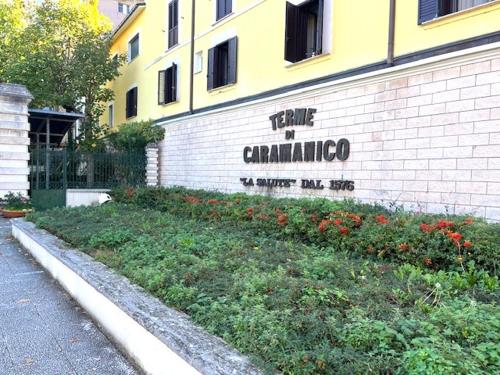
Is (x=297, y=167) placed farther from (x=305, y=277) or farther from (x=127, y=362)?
(x=127, y=362)

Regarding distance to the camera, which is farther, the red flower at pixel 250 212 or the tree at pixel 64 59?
the tree at pixel 64 59

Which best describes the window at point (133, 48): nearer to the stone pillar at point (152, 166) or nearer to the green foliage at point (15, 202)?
the stone pillar at point (152, 166)

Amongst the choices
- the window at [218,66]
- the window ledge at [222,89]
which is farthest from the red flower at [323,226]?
the window at [218,66]

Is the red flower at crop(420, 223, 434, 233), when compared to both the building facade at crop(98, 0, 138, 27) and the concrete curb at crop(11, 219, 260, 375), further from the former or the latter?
the building facade at crop(98, 0, 138, 27)

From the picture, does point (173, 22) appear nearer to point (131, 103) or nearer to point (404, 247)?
point (131, 103)

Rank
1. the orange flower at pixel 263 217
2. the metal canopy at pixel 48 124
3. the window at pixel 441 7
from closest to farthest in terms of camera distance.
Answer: the window at pixel 441 7 → the orange flower at pixel 263 217 → the metal canopy at pixel 48 124

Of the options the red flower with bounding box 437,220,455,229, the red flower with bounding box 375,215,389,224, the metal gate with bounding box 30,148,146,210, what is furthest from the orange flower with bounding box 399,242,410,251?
the metal gate with bounding box 30,148,146,210

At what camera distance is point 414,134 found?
760 centimetres

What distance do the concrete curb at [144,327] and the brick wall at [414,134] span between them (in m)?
5.24

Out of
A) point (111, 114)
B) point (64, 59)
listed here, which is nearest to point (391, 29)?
point (64, 59)

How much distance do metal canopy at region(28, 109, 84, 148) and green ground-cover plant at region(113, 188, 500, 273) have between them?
956 centimetres

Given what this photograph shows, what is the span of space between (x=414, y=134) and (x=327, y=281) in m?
4.60

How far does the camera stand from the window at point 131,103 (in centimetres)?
2055

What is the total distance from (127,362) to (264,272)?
1587 mm
